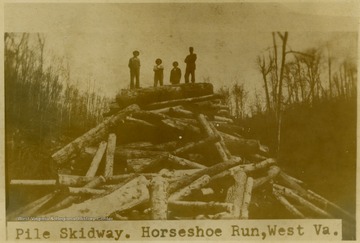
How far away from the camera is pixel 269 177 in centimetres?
423

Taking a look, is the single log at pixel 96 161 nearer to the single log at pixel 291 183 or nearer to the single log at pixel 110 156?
the single log at pixel 110 156

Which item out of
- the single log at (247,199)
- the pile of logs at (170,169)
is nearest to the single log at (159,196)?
the pile of logs at (170,169)

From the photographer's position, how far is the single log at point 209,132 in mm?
4211

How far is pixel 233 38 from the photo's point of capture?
4.26m

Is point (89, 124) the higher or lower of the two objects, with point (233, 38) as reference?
lower

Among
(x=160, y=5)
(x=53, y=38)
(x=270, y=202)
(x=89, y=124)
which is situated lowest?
(x=270, y=202)

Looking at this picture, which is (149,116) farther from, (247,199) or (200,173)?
(247,199)

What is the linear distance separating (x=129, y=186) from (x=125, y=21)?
4.20 ft

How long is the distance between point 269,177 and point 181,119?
32.5 inches

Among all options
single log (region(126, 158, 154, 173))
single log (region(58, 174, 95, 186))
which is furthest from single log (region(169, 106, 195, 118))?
single log (region(58, 174, 95, 186))

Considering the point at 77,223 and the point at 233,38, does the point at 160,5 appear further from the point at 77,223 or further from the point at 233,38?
the point at 77,223

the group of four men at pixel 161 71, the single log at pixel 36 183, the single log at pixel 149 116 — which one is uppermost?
the group of four men at pixel 161 71

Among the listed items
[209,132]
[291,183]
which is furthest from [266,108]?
[291,183]

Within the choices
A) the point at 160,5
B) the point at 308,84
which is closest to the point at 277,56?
the point at 308,84
